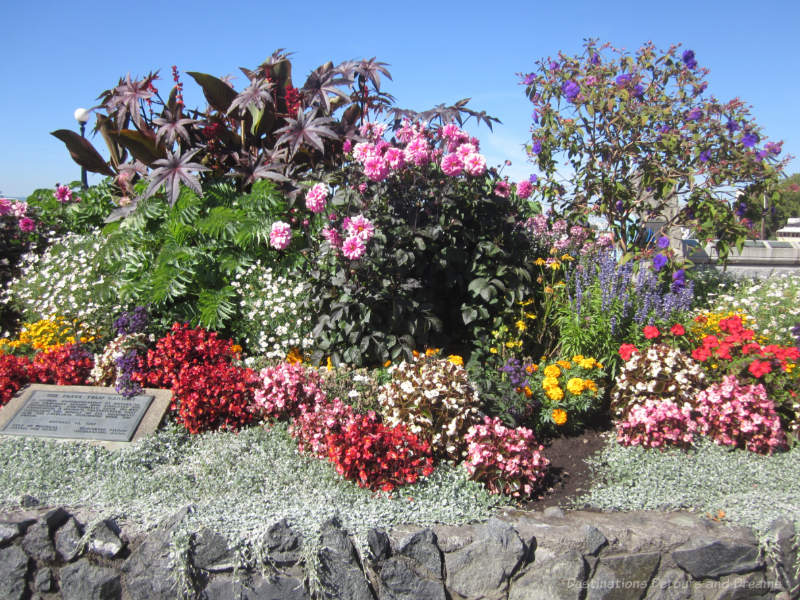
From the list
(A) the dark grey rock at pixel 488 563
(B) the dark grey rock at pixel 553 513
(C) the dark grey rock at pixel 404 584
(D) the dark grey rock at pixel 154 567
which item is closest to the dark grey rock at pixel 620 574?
(B) the dark grey rock at pixel 553 513

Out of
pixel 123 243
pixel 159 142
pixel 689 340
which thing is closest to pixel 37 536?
pixel 123 243

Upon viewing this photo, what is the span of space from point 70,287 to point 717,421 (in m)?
5.33

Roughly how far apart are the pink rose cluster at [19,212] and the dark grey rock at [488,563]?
657 centimetres

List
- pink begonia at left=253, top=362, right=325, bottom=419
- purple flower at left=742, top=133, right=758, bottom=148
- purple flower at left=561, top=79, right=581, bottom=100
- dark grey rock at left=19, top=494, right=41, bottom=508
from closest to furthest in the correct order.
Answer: dark grey rock at left=19, top=494, right=41, bottom=508
pink begonia at left=253, top=362, right=325, bottom=419
purple flower at left=742, top=133, right=758, bottom=148
purple flower at left=561, top=79, right=581, bottom=100

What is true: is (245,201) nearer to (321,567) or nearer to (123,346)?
(123,346)

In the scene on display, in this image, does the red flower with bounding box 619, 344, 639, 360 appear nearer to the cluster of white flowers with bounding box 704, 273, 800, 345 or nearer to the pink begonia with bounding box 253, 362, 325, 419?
the cluster of white flowers with bounding box 704, 273, 800, 345

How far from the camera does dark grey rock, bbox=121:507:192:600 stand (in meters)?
2.87

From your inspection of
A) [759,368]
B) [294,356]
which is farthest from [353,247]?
[759,368]

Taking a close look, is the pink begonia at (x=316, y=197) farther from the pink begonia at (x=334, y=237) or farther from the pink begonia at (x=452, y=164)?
the pink begonia at (x=452, y=164)

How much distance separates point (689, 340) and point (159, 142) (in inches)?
192

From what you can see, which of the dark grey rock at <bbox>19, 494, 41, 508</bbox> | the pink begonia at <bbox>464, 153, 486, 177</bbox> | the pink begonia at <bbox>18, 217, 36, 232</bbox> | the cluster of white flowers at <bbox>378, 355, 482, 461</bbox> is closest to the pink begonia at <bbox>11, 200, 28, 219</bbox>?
the pink begonia at <bbox>18, 217, 36, 232</bbox>

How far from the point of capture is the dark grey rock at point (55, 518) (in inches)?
122

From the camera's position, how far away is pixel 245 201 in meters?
5.01

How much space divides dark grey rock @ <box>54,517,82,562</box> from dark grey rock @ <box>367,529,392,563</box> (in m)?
1.54
